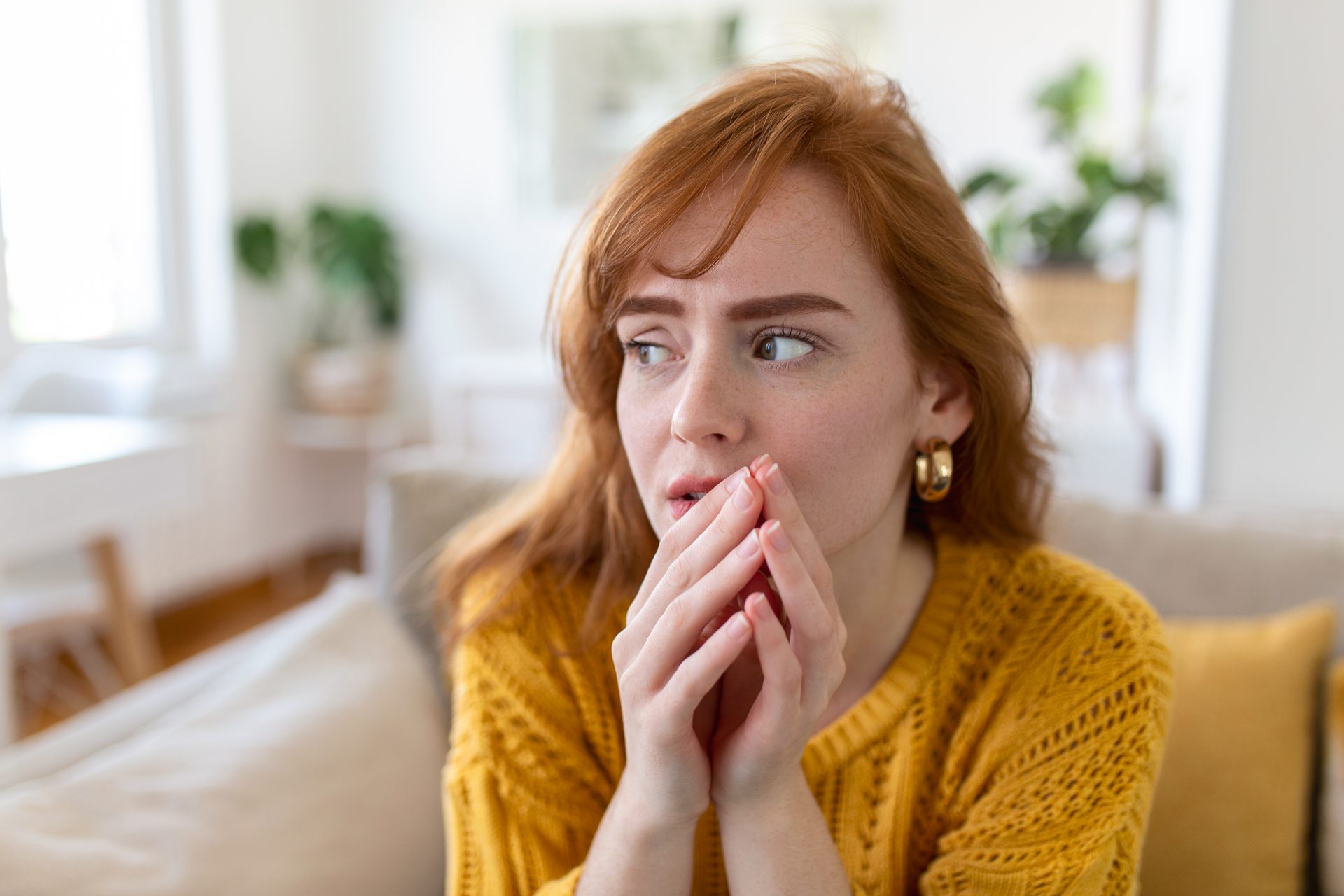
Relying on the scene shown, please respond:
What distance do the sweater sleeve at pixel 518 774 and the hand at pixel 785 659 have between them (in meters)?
0.19

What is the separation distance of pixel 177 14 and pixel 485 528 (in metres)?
3.48

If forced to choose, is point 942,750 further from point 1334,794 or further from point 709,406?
point 1334,794

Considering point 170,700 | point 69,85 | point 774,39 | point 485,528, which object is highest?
point 774,39

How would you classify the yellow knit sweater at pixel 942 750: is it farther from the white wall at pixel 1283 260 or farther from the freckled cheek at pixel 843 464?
the white wall at pixel 1283 260

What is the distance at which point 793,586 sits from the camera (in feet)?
2.43

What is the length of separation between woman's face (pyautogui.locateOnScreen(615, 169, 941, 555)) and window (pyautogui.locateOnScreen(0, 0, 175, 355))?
9.24 ft

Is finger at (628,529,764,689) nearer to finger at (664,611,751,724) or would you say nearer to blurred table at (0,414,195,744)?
finger at (664,611,751,724)

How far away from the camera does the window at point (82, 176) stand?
121 inches

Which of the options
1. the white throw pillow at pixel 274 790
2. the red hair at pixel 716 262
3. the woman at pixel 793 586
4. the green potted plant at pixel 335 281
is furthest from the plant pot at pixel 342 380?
the woman at pixel 793 586

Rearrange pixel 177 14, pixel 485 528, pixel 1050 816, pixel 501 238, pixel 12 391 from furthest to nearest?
pixel 501 238, pixel 177 14, pixel 12 391, pixel 485 528, pixel 1050 816

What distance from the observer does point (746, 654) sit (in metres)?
0.94

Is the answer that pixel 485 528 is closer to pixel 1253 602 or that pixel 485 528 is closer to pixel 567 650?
pixel 567 650

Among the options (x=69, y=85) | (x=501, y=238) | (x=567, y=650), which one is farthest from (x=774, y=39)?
(x=567, y=650)

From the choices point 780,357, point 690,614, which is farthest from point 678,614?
point 780,357
